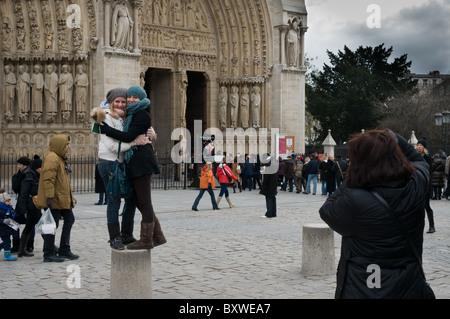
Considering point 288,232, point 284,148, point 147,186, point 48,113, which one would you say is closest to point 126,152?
point 147,186

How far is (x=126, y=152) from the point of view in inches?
237

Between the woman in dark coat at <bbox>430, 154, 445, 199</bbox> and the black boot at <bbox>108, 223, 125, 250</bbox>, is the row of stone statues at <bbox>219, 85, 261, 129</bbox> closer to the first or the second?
the woman in dark coat at <bbox>430, 154, 445, 199</bbox>

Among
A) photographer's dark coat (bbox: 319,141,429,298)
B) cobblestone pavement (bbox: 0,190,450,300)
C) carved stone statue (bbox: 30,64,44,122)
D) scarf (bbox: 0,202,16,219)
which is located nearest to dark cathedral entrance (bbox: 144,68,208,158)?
carved stone statue (bbox: 30,64,44,122)

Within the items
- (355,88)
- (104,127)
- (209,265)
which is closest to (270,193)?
(209,265)

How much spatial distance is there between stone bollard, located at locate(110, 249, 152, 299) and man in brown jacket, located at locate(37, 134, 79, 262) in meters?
2.82

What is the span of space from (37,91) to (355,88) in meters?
25.9

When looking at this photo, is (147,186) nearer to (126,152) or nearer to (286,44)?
(126,152)

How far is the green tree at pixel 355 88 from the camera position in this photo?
1715 inches

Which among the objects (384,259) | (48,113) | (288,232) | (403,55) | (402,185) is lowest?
(288,232)

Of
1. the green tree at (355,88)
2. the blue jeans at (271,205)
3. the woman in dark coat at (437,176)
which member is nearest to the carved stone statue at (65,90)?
the blue jeans at (271,205)

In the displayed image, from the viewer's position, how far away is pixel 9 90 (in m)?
22.2

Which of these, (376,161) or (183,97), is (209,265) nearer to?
(376,161)

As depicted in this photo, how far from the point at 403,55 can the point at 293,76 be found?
21045 millimetres

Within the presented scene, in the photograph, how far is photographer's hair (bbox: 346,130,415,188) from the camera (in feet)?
11.4
